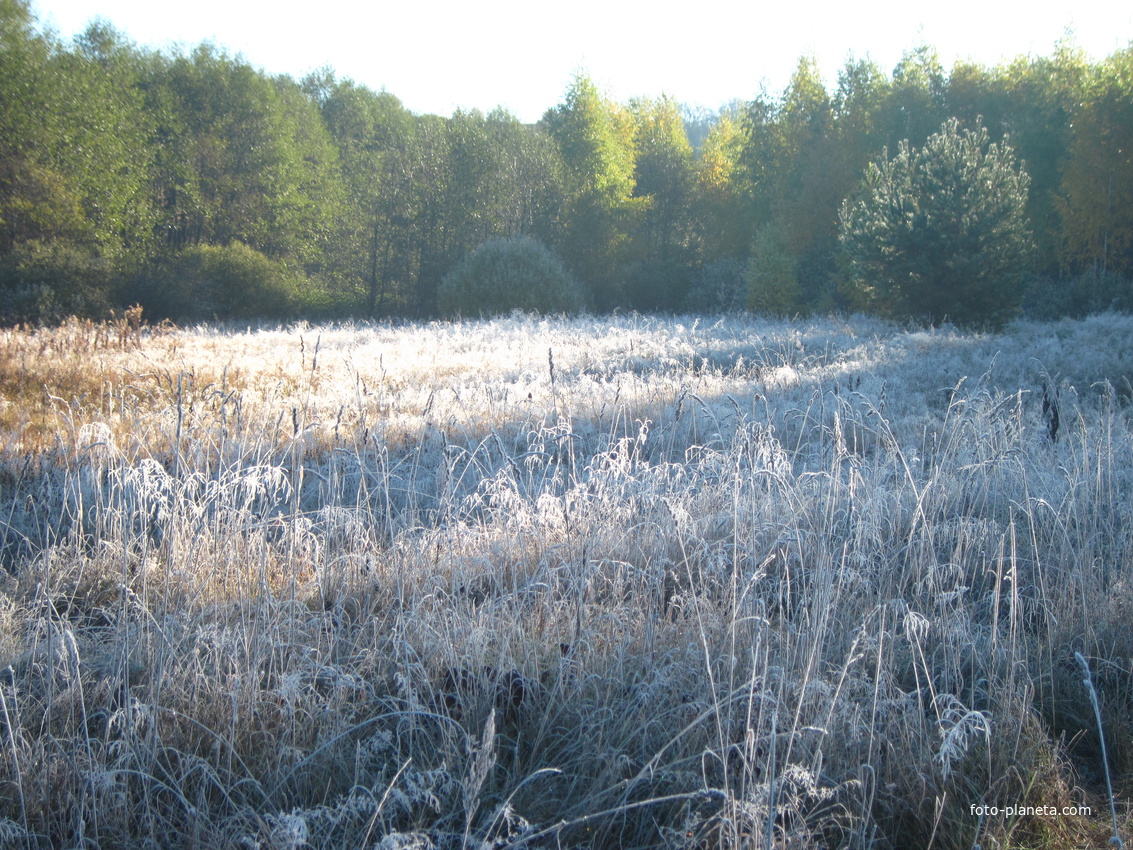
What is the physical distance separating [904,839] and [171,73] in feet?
127

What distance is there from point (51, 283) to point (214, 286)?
5.36 m

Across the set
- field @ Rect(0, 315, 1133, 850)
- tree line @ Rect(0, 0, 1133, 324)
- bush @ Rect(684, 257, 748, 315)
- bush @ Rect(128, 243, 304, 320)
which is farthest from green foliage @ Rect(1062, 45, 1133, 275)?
bush @ Rect(128, 243, 304, 320)

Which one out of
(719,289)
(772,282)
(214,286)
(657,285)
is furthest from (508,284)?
(214,286)

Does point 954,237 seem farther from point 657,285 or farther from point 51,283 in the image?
point 51,283

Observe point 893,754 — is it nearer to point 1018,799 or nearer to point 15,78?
point 1018,799

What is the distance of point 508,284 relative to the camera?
2841cm

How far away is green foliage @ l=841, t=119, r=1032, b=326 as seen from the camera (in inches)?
725

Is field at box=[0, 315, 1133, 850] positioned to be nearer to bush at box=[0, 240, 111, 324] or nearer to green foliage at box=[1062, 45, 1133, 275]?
bush at box=[0, 240, 111, 324]

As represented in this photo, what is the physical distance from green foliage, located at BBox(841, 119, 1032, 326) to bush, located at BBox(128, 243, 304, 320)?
72.9 ft

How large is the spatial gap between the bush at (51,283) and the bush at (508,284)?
12.2m

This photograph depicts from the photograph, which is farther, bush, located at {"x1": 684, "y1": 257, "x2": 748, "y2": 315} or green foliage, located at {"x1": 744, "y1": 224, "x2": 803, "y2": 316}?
bush, located at {"x1": 684, "y1": 257, "x2": 748, "y2": 315}

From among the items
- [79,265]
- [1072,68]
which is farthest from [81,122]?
[1072,68]

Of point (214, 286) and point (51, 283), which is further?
point (214, 286)

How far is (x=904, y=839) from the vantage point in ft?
7.17
